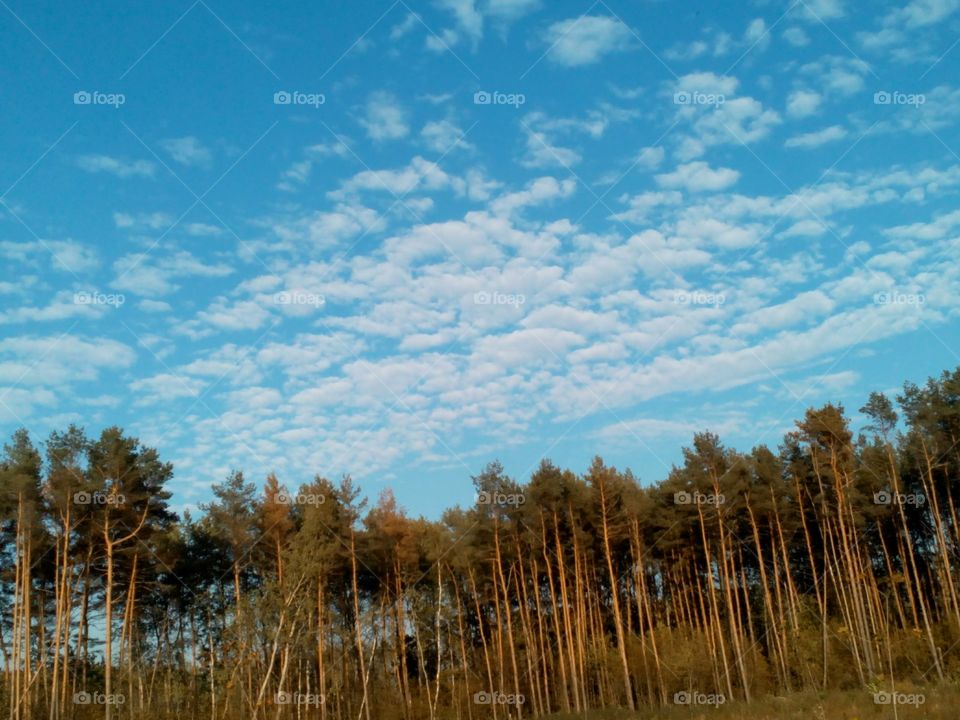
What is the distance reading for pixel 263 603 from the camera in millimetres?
28359

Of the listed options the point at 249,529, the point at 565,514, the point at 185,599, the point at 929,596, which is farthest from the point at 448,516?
the point at 929,596

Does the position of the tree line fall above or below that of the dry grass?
above

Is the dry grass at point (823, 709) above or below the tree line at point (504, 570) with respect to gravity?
below

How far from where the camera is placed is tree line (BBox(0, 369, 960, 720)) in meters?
34.3

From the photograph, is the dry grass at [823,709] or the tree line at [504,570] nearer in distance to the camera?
the dry grass at [823,709]

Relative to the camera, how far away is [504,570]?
161 feet

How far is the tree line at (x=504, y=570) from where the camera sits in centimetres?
3433

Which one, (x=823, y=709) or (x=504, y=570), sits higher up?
(x=504, y=570)

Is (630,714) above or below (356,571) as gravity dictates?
below

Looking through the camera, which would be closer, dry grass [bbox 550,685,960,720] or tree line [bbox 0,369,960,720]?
dry grass [bbox 550,685,960,720]

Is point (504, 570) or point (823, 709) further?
point (504, 570)

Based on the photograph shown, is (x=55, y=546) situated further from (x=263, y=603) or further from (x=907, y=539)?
(x=907, y=539)

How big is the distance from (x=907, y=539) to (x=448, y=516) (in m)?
27.5

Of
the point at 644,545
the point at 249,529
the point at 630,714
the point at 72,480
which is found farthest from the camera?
the point at 644,545
